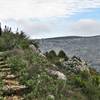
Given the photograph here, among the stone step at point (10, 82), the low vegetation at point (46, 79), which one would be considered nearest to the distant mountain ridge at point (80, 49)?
the low vegetation at point (46, 79)

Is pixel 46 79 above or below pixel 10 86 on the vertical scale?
above

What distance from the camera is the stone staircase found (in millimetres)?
14648

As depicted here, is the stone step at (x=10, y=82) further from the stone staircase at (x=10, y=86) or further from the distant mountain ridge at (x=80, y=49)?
the distant mountain ridge at (x=80, y=49)

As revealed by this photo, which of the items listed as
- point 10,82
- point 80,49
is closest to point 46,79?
point 10,82

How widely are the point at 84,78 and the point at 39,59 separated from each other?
1.93 m

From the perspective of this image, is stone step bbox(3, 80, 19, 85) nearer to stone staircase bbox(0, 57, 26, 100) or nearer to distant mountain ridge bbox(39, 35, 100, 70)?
stone staircase bbox(0, 57, 26, 100)

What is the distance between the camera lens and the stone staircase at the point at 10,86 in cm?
1465

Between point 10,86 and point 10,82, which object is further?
point 10,82

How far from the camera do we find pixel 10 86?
1519 centimetres

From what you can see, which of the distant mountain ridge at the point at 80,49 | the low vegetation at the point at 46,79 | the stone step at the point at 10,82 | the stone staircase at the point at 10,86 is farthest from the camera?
the distant mountain ridge at the point at 80,49

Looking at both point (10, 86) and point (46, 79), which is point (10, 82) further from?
point (46, 79)

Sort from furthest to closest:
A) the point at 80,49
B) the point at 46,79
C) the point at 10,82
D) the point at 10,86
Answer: the point at 80,49, the point at 46,79, the point at 10,82, the point at 10,86

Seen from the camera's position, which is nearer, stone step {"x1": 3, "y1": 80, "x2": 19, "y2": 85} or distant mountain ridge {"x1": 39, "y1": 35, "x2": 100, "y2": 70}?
stone step {"x1": 3, "y1": 80, "x2": 19, "y2": 85}

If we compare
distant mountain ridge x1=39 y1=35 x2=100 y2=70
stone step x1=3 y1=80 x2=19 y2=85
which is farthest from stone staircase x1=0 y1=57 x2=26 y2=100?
distant mountain ridge x1=39 y1=35 x2=100 y2=70
